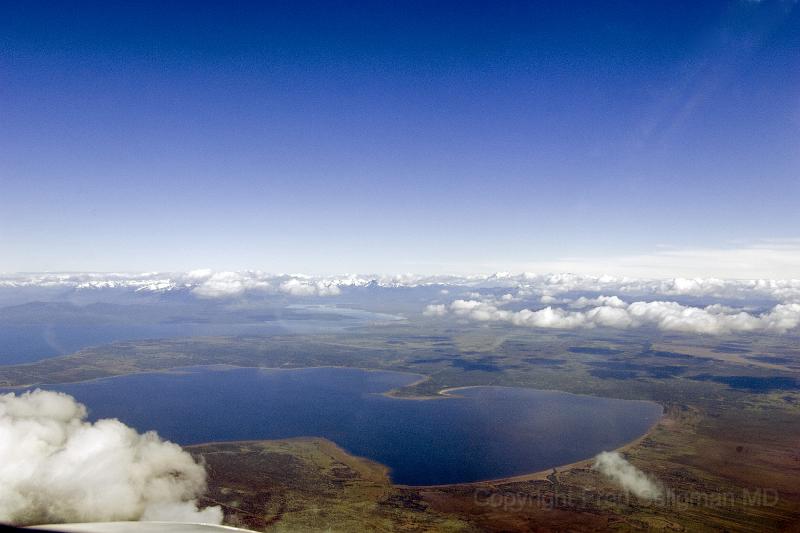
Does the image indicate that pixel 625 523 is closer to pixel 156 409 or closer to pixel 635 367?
pixel 156 409

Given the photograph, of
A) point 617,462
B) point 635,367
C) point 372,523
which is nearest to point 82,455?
point 372,523

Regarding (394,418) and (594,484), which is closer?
(594,484)

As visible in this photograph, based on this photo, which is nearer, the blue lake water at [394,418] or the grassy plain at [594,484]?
the grassy plain at [594,484]

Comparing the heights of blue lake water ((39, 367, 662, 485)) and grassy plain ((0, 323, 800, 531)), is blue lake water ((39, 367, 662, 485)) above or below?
below

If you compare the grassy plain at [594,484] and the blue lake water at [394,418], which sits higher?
the grassy plain at [594,484]

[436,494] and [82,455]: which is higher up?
[82,455]

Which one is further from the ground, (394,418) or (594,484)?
(594,484)

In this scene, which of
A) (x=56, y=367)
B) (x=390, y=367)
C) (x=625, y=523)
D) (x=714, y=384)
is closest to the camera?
(x=625, y=523)

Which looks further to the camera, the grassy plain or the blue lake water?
the blue lake water
